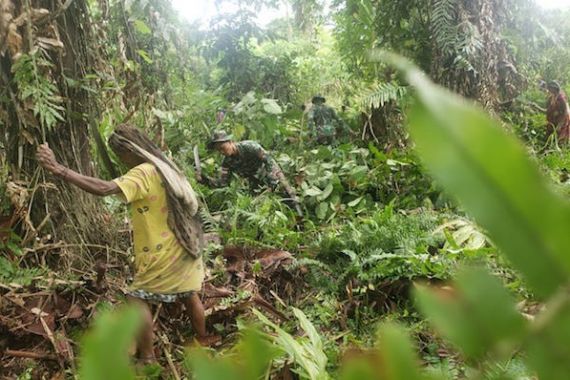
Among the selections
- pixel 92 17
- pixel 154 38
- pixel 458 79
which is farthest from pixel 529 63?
pixel 92 17

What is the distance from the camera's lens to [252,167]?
5.25 meters

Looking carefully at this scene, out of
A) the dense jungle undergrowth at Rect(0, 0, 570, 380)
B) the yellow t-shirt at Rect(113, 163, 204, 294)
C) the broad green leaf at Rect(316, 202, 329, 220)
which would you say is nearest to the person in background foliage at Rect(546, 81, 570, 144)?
the dense jungle undergrowth at Rect(0, 0, 570, 380)

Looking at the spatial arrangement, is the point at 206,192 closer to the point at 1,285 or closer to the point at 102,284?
the point at 102,284

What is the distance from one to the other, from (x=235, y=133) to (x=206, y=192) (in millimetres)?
1303

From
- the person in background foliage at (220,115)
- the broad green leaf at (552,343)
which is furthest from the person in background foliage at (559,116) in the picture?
the broad green leaf at (552,343)

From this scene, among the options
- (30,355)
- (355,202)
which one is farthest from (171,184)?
(355,202)

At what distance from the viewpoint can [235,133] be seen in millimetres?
6137

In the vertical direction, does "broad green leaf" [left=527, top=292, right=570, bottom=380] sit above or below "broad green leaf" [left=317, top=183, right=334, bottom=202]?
above

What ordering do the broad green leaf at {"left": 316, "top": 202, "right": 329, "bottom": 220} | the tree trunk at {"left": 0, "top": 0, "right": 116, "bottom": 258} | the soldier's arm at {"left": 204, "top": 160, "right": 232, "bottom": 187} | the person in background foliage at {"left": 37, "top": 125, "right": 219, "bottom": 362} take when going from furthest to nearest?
the soldier's arm at {"left": 204, "top": 160, "right": 232, "bottom": 187}, the broad green leaf at {"left": 316, "top": 202, "right": 329, "bottom": 220}, the person in background foliage at {"left": 37, "top": 125, "right": 219, "bottom": 362}, the tree trunk at {"left": 0, "top": 0, "right": 116, "bottom": 258}

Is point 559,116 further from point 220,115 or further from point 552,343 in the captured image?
point 552,343

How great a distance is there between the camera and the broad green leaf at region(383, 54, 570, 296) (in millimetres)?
205

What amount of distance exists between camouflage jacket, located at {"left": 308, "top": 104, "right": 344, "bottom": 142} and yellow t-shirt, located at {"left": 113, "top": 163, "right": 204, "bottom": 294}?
427cm

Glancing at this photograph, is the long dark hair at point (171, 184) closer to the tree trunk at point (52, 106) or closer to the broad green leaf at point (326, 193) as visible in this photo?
the tree trunk at point (52, 106)

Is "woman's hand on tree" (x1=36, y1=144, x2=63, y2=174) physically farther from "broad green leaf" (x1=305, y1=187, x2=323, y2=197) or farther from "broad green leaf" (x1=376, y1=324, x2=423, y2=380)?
"broad green leaf" (x1=305, y1=187, x2=323, y2=197)
